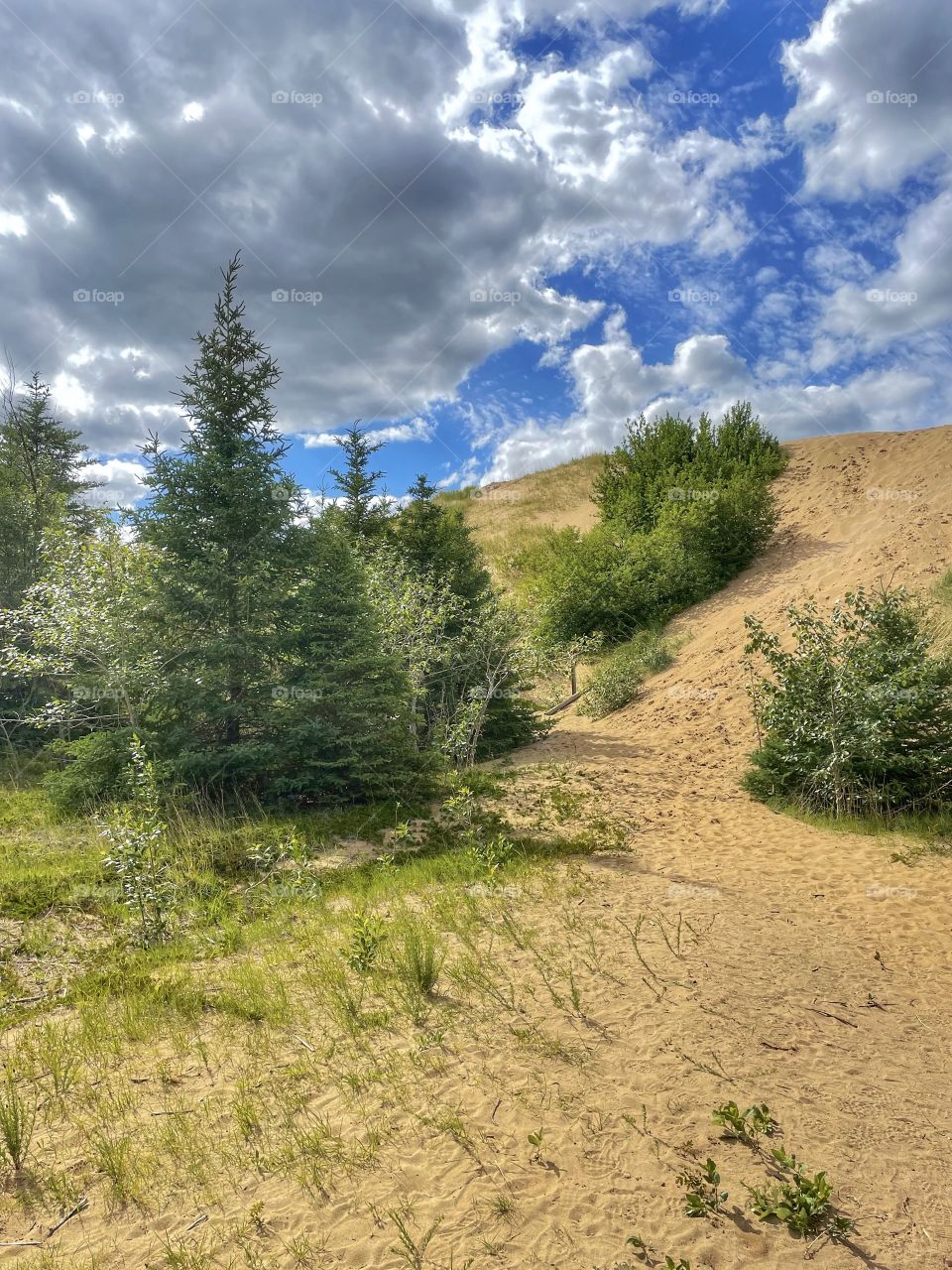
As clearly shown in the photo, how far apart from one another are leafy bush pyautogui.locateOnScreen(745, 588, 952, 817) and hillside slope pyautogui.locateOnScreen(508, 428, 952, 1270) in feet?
3.12

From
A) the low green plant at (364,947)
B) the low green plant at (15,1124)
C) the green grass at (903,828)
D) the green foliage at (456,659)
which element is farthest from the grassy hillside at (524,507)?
the low green plant at (15,1124)

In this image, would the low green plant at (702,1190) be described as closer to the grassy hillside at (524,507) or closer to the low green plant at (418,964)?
the low green plant at (418,964)

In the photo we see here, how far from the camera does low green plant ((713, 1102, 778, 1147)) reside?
387cm

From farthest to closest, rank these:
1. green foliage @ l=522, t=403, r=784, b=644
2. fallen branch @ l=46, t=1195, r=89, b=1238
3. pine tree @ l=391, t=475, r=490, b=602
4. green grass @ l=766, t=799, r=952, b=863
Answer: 1. green foliage @ l=522, t=403, r=784, b=644
2. pine tree @ l=391, t=475, r=490, b=602
3. green grass @ l=766, t=799, r=952, b=863
4. fallen branch @ l=46, t=1195, r=89, b=1238

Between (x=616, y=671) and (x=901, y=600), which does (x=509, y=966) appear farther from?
(x=616, y=671)

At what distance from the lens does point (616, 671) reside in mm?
20172

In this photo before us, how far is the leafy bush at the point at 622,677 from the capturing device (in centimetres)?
1961

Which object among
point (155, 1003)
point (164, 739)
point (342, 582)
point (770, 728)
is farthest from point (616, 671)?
point (155, 1003)

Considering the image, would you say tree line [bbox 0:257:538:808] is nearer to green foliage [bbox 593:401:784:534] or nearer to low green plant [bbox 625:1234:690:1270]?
low green plant [bbox 625:1234:690:1270]

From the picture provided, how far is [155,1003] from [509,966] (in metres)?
2.99

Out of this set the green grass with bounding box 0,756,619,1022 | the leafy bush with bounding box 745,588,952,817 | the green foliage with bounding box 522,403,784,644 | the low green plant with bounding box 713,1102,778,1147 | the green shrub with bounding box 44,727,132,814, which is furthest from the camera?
the green foliage with bounding box 522,403,784,644

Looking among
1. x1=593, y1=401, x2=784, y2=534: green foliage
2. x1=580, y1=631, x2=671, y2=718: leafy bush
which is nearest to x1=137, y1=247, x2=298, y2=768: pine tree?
x1=580, y1=631, x2=671, y2=718: leafy bush

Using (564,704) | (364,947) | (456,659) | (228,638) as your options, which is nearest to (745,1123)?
(364,947)

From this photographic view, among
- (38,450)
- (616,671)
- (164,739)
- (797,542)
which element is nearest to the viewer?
(164,739)
